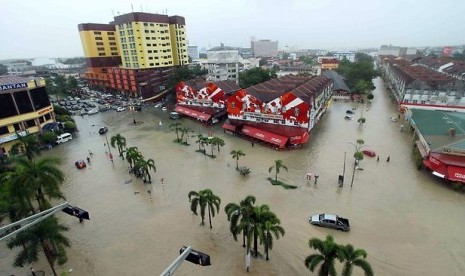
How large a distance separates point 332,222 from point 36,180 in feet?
94.4

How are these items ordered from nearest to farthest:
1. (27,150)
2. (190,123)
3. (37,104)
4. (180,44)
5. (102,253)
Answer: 1. (102,253)
2. (27,150)
3. (37,104)
4. (190,123)
5. (180,44)

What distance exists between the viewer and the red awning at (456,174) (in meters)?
32.2

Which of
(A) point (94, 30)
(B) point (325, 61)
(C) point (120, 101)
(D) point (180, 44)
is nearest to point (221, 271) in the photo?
(C) point (120, 101)

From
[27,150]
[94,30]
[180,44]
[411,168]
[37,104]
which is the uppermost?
[94,30]

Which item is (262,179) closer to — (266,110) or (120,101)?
(266,110)

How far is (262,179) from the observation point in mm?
37219

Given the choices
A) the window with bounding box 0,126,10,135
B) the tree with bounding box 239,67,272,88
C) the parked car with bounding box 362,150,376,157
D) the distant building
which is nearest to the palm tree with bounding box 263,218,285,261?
the parked car with bounding box 362,150,376,157

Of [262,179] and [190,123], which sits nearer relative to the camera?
[262,179]

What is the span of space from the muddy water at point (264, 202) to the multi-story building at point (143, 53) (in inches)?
1804

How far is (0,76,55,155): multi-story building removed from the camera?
4997 cm

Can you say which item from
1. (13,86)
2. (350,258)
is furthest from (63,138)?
(350,258)

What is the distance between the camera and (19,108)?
52219 mm

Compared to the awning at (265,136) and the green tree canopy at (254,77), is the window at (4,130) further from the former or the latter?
the green tree canopy at (254,77)

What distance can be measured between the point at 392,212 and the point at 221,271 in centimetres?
2035
